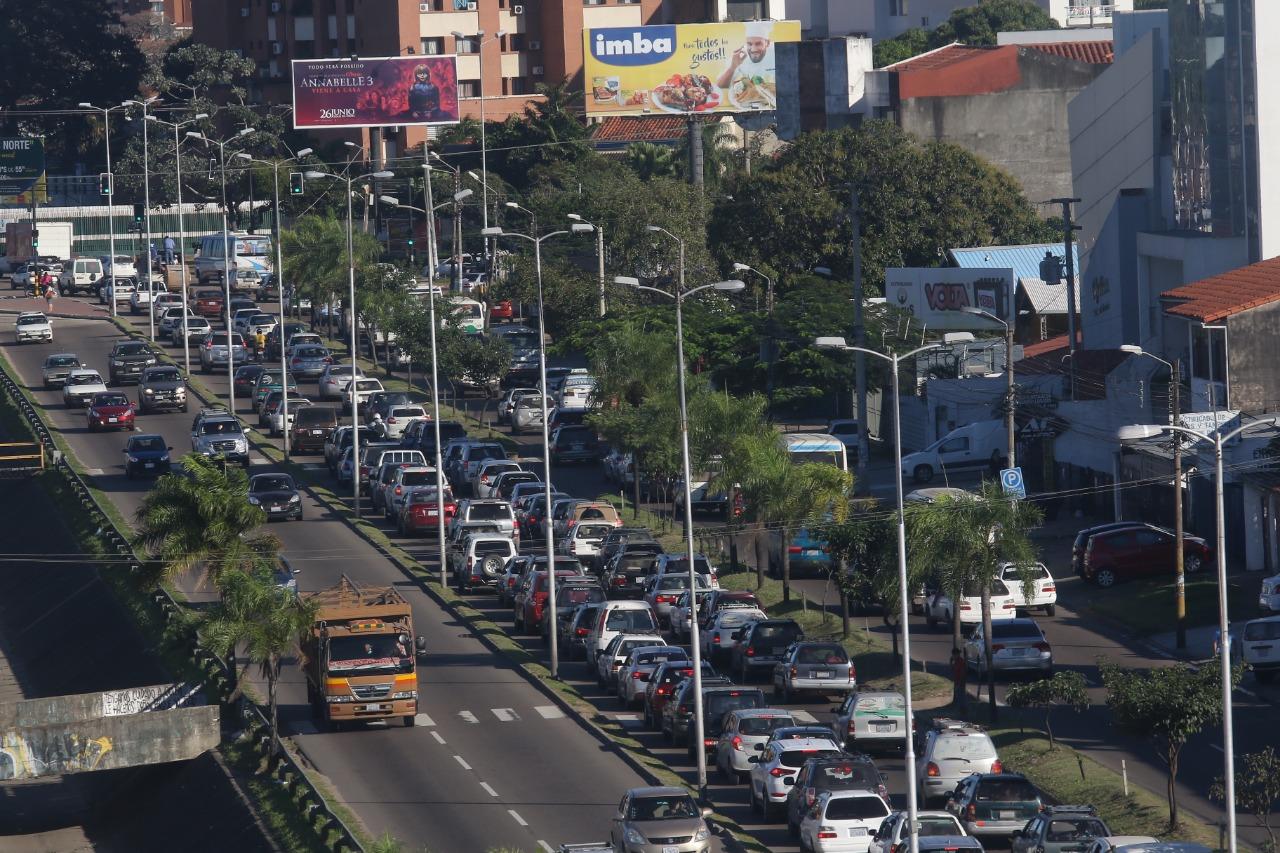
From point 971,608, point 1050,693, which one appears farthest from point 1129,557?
point 1050,693

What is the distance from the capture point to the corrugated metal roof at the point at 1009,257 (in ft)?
274

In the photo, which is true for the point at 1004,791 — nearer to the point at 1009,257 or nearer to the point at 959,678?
the point at 959,678

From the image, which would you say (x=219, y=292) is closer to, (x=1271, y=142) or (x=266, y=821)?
(x=1271, y=142)

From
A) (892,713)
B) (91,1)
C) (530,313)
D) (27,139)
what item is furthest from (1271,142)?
(91,1)

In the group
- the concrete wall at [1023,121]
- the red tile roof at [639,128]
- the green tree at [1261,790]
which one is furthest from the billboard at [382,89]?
the green tree at [1261,790]

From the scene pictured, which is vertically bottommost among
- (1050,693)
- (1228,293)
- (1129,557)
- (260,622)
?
(1050,693)

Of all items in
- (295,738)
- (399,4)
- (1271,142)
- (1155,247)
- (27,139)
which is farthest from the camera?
(399,4)

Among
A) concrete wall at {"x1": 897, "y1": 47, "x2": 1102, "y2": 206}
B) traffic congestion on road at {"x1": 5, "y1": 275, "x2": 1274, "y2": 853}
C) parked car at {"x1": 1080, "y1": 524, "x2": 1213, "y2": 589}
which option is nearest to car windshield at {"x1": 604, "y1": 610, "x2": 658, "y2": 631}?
traffic congestion on road at {"x1": 5, "y1": 275, "x2": 1274, "y2": 853}

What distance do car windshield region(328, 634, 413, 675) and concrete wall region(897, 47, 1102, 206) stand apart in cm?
6846

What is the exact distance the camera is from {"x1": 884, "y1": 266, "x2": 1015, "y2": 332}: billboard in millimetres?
76250

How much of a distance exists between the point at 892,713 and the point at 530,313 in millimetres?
67402

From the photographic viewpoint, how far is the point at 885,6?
6934 inches

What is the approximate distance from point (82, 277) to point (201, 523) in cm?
7645

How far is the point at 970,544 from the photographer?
134ft
